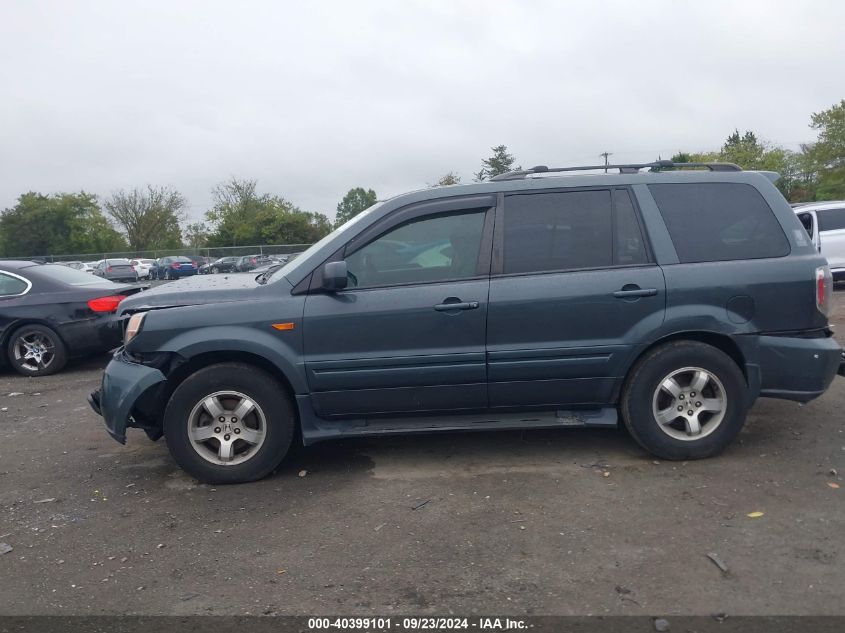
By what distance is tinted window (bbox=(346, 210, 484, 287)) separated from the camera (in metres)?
4.72

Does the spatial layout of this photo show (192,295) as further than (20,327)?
No

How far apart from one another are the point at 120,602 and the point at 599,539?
2363mm

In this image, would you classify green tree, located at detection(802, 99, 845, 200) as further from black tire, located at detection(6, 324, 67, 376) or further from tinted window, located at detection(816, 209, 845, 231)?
black tire, located at detection(6, 324, 67, 376)

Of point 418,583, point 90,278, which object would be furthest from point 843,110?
point 418,583

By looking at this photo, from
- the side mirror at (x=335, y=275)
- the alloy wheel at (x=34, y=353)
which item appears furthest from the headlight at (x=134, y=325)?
the alloy wheel at (x=34, y=353)

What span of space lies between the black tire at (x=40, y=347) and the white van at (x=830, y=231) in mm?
13581

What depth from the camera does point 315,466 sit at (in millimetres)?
5016

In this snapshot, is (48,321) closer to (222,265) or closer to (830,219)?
(830,219)

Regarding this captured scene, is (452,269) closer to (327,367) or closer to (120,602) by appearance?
(327,367)

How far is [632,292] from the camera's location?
463 cm

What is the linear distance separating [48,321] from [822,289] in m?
8.13

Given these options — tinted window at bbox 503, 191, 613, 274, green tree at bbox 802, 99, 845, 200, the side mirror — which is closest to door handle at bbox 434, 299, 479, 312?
tinted window at bbox 503, 191, 613, 274

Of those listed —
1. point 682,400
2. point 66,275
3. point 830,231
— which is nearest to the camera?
point 682,400

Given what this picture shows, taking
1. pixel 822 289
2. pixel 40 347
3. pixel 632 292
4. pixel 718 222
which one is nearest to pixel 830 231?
pixel 822 289
